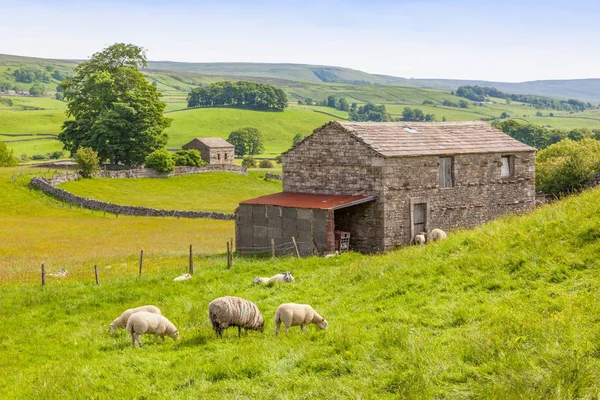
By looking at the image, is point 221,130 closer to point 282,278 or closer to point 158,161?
point 158,161

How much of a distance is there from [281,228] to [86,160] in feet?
169

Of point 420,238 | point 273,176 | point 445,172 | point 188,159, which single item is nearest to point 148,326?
point 420,238

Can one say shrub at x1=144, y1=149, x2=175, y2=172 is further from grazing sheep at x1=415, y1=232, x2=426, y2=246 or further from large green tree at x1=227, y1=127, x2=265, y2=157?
large green tree at x1=227, y1=127, x2=265, y2=157

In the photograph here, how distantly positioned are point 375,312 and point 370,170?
51.8 ft

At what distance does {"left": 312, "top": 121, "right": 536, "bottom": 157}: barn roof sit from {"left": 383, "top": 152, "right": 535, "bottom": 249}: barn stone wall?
1.39ft

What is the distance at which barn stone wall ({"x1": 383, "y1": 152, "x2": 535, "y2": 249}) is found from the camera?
32.0 meters

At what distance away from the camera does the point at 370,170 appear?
32031 millimetres

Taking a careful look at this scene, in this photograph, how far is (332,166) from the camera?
111 ft

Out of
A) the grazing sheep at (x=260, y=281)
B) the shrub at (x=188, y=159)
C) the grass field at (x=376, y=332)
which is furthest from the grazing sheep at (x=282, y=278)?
the shrub at (x=188, y=159)

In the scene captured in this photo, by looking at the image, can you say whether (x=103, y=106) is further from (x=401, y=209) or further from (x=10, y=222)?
(x=401, y=209)

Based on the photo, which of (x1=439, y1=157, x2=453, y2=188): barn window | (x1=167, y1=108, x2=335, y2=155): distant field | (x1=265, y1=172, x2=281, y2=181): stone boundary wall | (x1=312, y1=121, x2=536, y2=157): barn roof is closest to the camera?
(x1=312, y1=121, x2=536, y2=157): barn roof

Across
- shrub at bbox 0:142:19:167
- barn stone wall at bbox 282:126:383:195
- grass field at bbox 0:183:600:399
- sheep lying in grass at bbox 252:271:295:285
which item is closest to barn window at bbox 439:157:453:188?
barn stone wall at bbox 282:126:383:195

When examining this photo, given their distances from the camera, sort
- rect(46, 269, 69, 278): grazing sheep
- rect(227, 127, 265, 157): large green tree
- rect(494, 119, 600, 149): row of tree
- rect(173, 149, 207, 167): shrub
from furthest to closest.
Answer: rect(227, 127, 265, 157): large green tree, rect(494, 119, 600, 149): row of tree, rect(173, 149, 207, 167): shrub, rect(46, 269, 69, 278): grazing sheep

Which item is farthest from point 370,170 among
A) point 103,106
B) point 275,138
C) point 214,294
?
point 275,138
